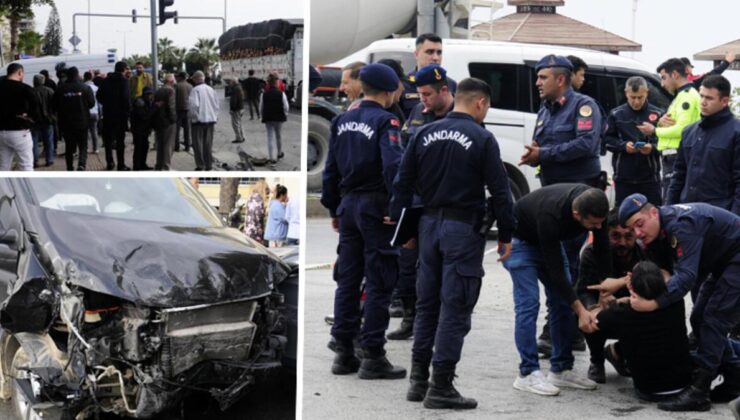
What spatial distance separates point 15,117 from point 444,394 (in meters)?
5.24

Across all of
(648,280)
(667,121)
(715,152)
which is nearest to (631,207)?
(648,280)

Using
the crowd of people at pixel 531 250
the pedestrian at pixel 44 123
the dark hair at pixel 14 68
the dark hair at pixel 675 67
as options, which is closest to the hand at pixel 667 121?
the dark hair at pixel 675 67

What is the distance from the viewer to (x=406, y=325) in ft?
25.3

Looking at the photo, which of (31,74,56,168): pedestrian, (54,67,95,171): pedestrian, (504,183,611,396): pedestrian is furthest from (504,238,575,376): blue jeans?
(54,67,95,171): pedestrian

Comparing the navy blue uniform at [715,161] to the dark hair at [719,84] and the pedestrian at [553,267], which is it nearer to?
the dark hair at [719,84]

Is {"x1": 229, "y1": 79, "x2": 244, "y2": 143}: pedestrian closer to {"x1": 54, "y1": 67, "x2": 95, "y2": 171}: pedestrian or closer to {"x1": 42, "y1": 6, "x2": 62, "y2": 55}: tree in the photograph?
{"x1": 42, "y1": 6, "x2": 62, "y2": 55}: tree

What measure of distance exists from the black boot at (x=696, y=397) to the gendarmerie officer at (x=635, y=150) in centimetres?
327

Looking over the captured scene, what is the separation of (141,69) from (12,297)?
7.27 meters

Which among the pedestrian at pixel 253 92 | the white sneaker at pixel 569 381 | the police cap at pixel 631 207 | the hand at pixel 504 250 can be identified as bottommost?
the white sneaker at pixel 569 381

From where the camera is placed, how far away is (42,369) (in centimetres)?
530

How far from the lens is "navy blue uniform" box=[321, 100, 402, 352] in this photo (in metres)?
6.47

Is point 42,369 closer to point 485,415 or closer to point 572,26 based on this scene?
point 485,415

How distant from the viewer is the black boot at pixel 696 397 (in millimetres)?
5961

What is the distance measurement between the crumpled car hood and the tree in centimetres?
625
